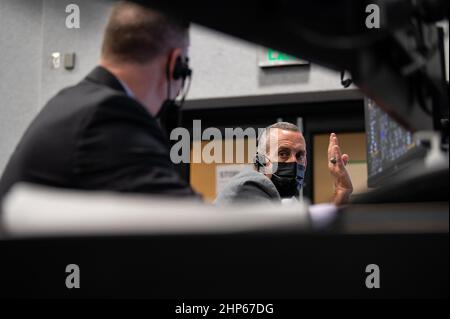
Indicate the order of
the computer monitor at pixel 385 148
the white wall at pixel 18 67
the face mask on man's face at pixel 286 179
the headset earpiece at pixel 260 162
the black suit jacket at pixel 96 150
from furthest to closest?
the white wall at pixel 18 67
the headset earpiece at pixel 260 162
the face mask on man's face at pixel 286 179
the computer monitor at pixel 385 148
the black suit jacket at pixel 96 150

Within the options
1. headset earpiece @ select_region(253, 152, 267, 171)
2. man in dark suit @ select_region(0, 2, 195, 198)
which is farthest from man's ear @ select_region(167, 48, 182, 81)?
headset earpiece @ select_region(253, 152, 267, 171)

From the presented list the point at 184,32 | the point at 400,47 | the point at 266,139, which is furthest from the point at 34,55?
the point at 400,47

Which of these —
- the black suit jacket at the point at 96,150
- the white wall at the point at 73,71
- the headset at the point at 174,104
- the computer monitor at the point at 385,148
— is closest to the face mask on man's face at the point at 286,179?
the computer monitor at the point at 385,148

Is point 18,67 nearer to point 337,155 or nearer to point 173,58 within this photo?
point 337,155

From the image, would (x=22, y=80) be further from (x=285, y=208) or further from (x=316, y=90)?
(x=285, y=208)

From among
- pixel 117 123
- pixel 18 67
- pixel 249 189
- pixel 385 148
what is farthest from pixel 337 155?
pixel 18 67

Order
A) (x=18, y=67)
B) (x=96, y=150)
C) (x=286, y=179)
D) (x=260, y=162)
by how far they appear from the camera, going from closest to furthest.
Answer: (x=96, y=150)
(x=286, y=179)
(x=260, y=162)
(x=18, y=67)

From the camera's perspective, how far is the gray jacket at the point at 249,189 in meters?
1.16

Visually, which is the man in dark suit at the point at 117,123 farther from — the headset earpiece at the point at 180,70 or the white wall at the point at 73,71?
the white wall at the point at 73,71

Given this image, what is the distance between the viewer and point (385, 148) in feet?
2.93

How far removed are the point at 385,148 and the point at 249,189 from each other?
0.38m

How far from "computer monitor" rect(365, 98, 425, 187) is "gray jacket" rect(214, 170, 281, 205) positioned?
0.79ft

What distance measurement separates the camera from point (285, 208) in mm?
296

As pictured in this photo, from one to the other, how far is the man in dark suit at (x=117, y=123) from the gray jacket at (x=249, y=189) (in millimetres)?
573
